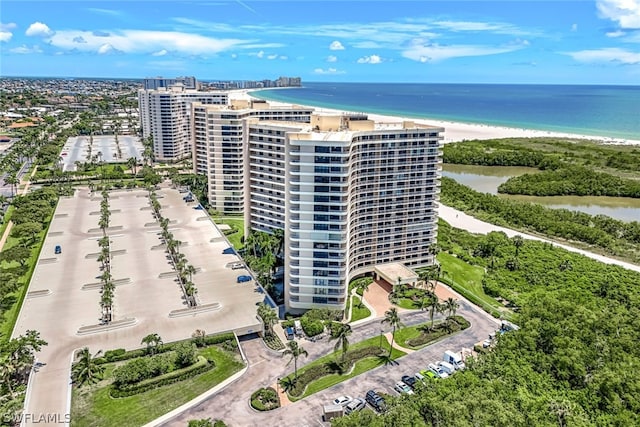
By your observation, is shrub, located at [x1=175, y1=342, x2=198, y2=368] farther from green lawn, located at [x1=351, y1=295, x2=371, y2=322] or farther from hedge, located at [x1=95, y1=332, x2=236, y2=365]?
green lawn, located at [x1=351, y1=295, x2=371, y2=322]

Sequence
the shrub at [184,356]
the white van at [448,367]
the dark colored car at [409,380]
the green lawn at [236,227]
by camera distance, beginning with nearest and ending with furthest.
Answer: the dark colored car at [409,380]
the white van at [448,367]
the shrub at [184,356]
the green lawn at [236,227]

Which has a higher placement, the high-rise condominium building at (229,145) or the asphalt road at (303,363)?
the high-rise condominium building at (229,145)

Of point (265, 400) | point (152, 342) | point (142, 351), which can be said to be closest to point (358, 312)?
point (265, 400)

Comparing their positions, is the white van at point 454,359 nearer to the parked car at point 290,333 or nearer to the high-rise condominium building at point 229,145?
the parked car at point 290,333

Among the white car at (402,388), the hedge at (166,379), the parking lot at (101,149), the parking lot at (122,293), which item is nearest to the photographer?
the hedge at (166,379)

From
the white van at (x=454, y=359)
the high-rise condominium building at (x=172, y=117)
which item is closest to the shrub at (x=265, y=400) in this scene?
the white van at (x=454, y=359)

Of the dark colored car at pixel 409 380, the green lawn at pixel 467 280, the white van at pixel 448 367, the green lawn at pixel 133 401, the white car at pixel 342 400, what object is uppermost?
the green lawn at pixel 467 280

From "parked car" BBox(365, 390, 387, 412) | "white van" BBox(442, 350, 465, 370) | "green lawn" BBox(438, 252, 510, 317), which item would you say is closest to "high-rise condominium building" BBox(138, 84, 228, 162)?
"green lawn" BBox(438, 252, 510, 317)

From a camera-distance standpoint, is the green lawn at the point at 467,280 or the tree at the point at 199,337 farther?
the green lawn at the point at 467,280
